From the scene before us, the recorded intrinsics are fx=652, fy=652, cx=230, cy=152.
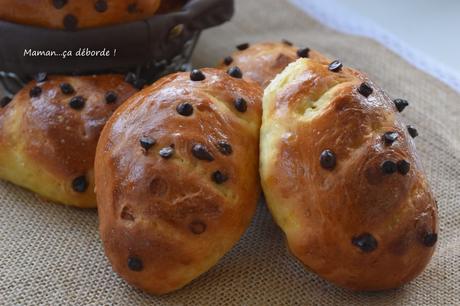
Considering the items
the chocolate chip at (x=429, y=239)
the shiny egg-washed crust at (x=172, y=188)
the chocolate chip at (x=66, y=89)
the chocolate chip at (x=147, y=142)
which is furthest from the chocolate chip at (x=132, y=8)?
the chocolate chip at (x=429, y=239)

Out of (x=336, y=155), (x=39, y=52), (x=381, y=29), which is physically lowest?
(x=381, y=29)

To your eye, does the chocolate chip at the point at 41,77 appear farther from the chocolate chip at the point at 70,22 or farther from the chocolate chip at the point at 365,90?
the chocolate chip at the point at 365,90

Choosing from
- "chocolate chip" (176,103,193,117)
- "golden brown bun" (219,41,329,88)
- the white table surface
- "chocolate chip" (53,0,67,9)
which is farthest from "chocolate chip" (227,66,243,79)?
the white table surface

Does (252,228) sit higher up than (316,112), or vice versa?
(316,112)

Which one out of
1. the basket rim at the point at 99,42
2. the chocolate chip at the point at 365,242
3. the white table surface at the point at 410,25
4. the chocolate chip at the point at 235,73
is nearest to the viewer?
the chocolate chip at the point at 365,242

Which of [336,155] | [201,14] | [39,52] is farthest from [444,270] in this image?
[39,52]

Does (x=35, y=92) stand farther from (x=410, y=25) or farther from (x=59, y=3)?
(x=410, y=25)

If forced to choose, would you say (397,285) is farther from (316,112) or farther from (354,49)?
(354,49)
